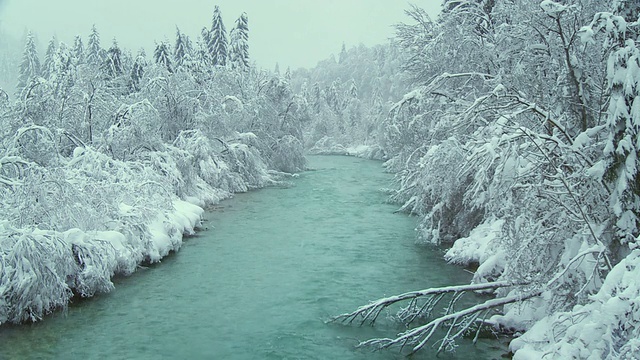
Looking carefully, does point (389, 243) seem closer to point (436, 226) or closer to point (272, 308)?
point (436, 226)

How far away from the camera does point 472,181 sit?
18.5m

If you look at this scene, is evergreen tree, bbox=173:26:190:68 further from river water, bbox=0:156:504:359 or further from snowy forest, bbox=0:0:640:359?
river water, bbox=0:156:504:359

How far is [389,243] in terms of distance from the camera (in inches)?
813

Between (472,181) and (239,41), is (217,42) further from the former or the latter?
(472,181)

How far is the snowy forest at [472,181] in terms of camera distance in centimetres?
923

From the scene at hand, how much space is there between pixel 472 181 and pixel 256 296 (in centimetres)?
816

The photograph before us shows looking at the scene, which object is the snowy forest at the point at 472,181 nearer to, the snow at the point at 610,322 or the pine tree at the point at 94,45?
the snow at the point at 610,322

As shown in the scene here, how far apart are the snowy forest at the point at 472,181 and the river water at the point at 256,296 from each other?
2.02 ft

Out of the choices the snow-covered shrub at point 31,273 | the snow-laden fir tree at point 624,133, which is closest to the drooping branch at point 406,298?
the snow-laden fir tree at point 624,133

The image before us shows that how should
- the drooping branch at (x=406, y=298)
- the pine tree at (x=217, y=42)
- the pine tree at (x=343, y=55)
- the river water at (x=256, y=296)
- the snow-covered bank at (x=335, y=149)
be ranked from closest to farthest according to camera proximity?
the river water at (x=256, y=296) → the drooping branch at (x=406, y=298) → the pine tree at (x=217, y=42) → the snow-covered bank at (x=335, y=149) → the pine tree at (x=343, y=55)

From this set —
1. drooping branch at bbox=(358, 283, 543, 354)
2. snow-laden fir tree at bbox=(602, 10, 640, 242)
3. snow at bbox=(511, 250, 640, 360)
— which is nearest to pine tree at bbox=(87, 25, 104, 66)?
drooping branch at bbox=(358, 283, 543, 354)

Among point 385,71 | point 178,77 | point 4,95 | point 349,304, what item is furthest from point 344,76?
point 349,304

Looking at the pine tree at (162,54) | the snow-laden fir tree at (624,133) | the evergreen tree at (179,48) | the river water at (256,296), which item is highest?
the evergreen tree at (179,48)

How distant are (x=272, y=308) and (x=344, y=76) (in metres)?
122
